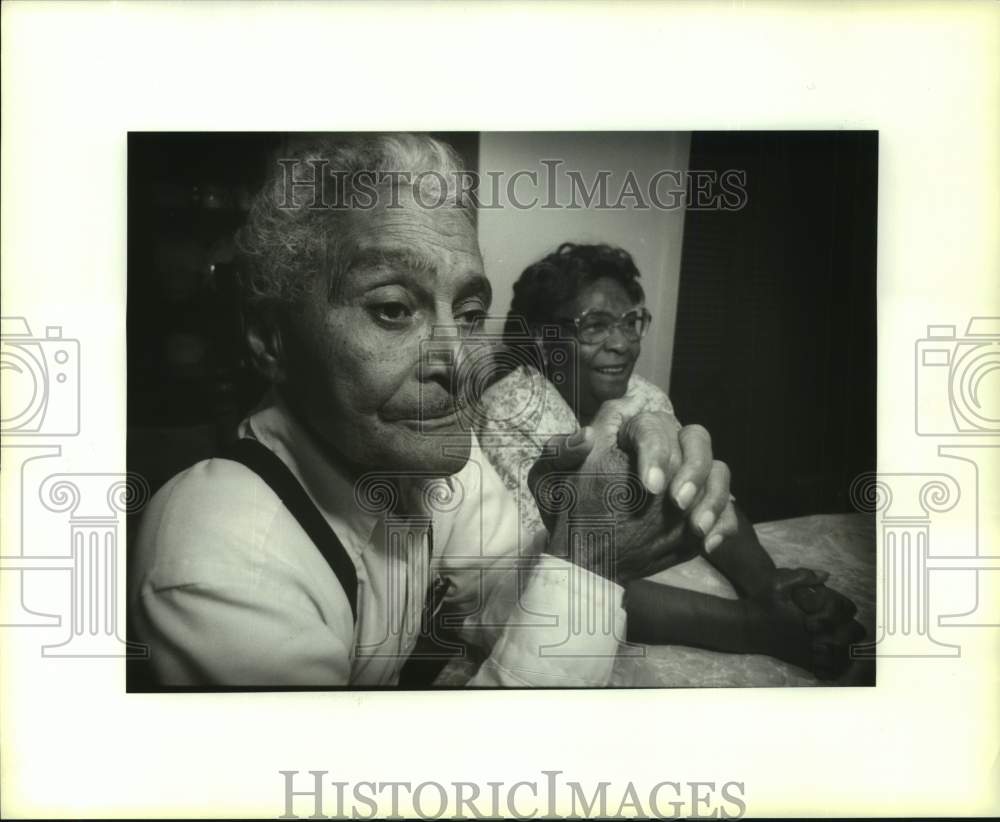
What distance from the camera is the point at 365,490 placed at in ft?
6.40

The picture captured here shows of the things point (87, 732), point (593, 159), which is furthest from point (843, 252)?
point (87, 732)

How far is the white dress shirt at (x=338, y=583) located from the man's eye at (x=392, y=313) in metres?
Answer: 0.27

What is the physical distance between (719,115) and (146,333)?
1274 millimetres

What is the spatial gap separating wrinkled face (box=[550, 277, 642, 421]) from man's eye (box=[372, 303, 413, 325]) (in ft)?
1.12

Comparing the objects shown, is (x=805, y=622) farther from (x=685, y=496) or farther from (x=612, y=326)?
(x=612, y=326)

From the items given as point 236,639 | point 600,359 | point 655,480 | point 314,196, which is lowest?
point 236,639

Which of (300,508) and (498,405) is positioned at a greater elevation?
(498,405)

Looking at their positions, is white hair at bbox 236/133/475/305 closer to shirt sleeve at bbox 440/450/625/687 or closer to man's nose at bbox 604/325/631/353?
man's nose at bbox 604/325/631/353

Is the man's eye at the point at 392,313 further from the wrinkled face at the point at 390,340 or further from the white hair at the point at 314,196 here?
the white hair at the point at 314,196

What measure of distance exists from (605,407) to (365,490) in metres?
0.53

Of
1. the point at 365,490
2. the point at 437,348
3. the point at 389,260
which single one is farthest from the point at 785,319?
the point at 365,490

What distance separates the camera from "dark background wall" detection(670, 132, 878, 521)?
6.44 feet

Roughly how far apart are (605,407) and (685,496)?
25 cm

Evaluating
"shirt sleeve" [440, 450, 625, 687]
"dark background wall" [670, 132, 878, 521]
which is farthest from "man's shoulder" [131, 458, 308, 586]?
"dark background wall" [670, 132, 878, 521]
